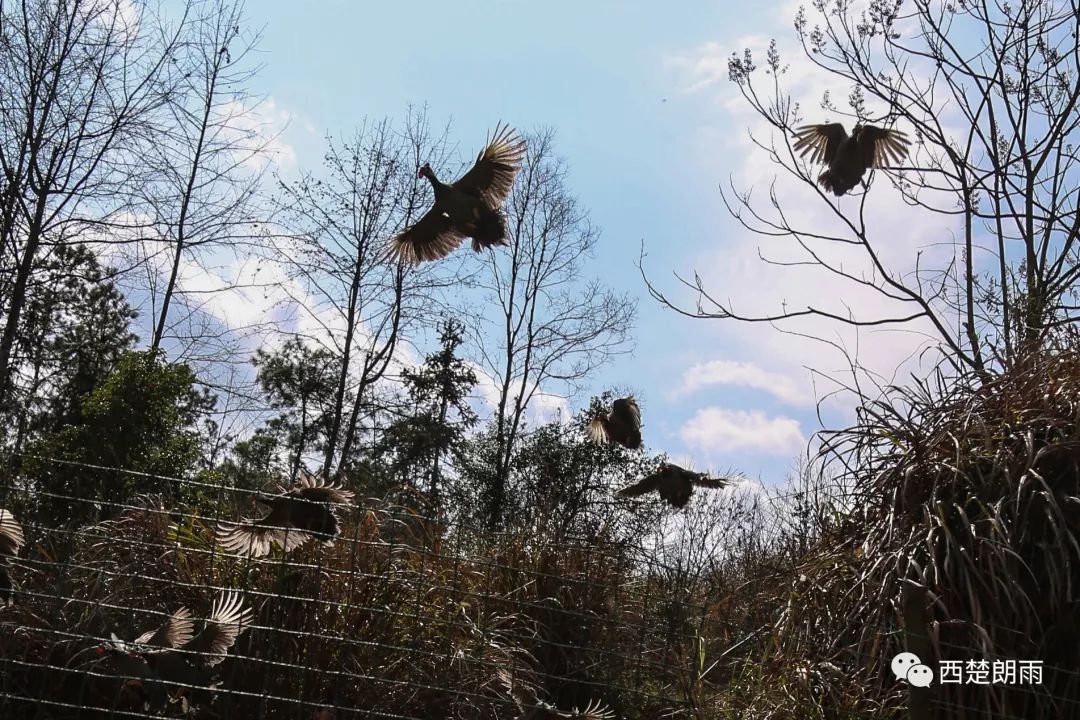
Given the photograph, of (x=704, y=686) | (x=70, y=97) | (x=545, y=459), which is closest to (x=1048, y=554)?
(x=704, y=686)

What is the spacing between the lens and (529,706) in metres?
3.46

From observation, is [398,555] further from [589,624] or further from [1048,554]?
[1048,554]

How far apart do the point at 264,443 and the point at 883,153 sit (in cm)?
1704

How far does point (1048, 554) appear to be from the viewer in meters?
2.35

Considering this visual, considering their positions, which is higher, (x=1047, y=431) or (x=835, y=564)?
(x=1047, y=431)

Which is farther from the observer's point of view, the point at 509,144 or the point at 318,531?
the point at 509,144

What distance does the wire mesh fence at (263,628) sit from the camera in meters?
3.20

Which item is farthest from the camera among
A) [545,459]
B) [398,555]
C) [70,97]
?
[545,459]

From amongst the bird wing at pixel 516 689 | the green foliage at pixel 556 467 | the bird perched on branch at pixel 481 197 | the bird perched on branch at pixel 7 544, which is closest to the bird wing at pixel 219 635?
the bird perched on branch at pixel 7 544

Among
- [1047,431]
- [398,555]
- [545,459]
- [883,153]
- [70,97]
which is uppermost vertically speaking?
[70,97]

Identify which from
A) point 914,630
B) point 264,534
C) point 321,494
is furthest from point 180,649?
point 914,630

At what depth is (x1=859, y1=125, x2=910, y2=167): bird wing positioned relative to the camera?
7.07m

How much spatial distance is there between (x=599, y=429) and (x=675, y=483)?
2.51 ft

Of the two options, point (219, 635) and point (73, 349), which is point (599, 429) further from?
point (73, 349)
